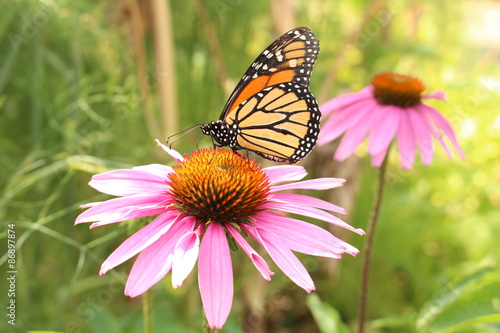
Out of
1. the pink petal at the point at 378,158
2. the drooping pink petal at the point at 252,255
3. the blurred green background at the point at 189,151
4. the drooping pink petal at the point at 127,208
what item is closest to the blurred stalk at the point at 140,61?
the blurred green background at the point at 189,151

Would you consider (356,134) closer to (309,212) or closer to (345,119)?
(345,119)

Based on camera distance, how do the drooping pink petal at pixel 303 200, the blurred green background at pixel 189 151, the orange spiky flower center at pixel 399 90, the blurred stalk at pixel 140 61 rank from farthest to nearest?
1. the blurred stalk at pixel 140 61
2. the blurred green background at pixel 189 151
3. the orange spiky flower center at pixel 399 90
4. the drooping pink petal at pixel 303 200

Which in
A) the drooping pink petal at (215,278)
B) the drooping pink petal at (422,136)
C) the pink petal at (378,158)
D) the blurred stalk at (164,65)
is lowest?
the drooping pink petal at (215,278)

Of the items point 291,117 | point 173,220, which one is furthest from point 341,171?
point 173,220

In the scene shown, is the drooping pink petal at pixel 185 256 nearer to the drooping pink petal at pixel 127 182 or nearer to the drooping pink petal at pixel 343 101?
the drooping pink petal at pixel 127 182

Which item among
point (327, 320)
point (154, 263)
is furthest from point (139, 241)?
point (327, 320)

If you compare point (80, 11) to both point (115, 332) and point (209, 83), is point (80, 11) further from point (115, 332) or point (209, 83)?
point (115, 332)
